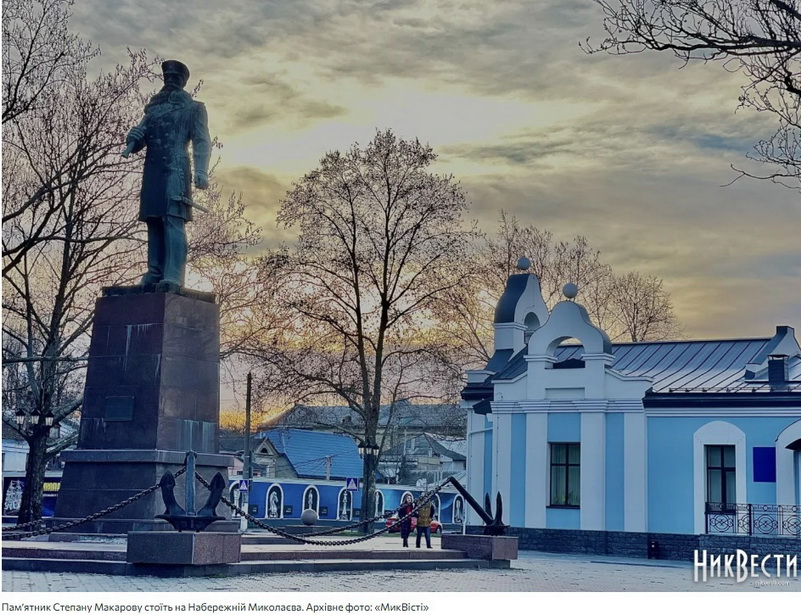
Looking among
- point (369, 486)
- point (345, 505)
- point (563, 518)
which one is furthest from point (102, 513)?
point (345, 505)

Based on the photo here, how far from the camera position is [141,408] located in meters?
14.6

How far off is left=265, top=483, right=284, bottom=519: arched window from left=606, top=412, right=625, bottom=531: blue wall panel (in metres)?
22.5

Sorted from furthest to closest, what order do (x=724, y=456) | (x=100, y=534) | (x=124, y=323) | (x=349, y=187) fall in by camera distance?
1. (x=349, y=187)
2. (x=724, y=456)
3. (x=124, y=323)
4. (x=100, y=534)

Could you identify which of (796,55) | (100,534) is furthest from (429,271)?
(796,55)

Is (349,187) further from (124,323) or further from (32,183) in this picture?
(124,323)

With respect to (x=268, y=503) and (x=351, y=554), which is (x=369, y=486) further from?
(x=351, y=554)

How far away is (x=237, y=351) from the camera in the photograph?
95.8 ft

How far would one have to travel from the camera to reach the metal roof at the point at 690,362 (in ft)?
84.2

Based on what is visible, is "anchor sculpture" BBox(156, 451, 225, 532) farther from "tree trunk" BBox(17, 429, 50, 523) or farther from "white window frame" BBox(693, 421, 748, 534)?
"white window frame" BBox(693, 421, 748, 534)

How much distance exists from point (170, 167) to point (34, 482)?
42.6 feet

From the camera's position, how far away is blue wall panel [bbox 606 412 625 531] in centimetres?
2561

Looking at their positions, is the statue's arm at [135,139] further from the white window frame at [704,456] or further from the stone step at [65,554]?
the white window frame at [704,456]

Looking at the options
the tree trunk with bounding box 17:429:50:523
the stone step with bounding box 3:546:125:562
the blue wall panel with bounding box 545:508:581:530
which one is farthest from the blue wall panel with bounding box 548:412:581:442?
the stone step with bounding box 3:546:125:562

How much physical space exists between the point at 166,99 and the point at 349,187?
15.7 m
